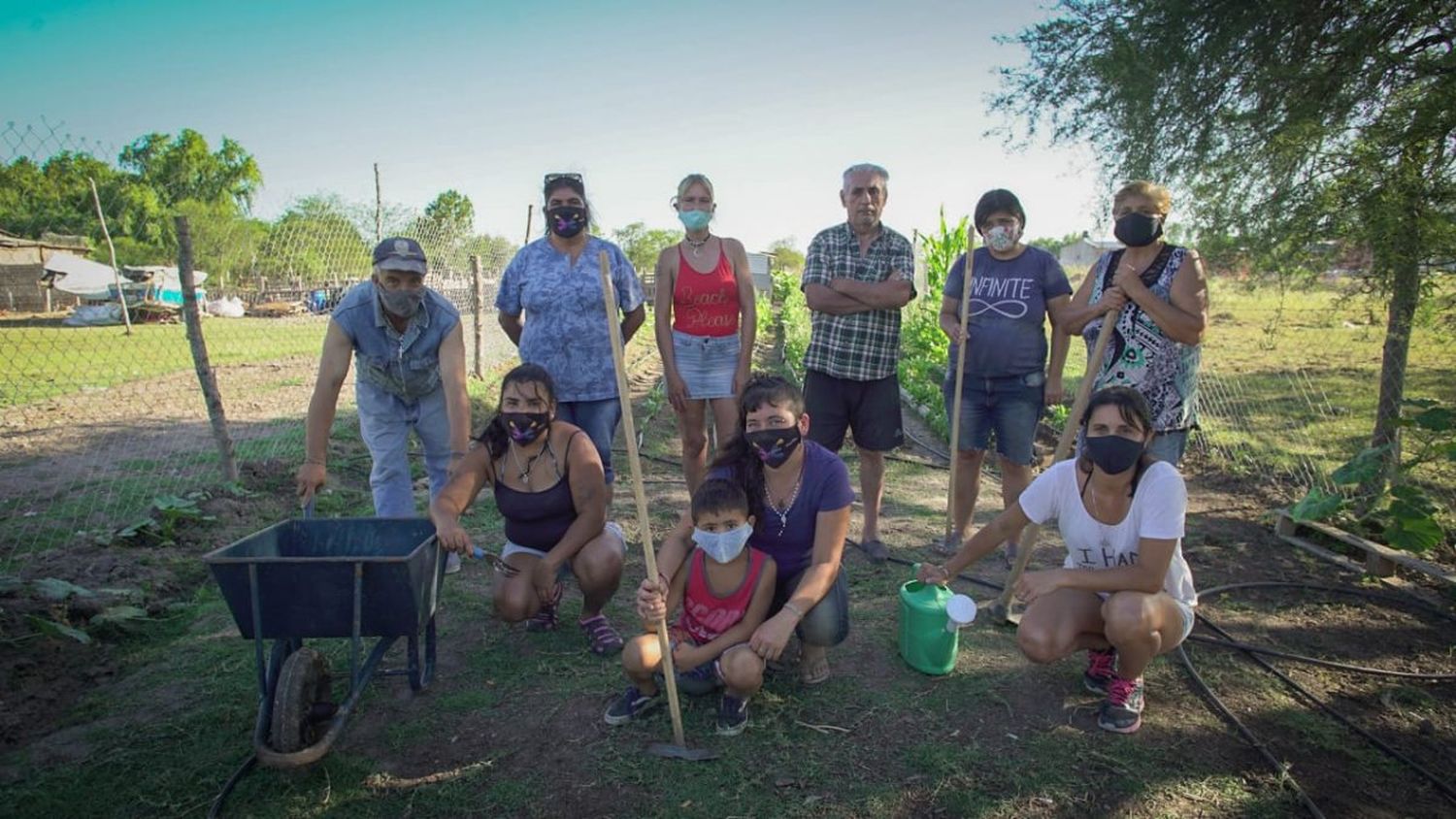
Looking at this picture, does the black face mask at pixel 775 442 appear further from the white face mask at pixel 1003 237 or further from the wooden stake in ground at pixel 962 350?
the white face mask at pixel 1003 237

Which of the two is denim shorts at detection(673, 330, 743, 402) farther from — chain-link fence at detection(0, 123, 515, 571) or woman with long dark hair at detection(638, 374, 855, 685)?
chain-link fence at detection(0, 123, 515, 571)

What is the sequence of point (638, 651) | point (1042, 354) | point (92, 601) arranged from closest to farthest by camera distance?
1. point (638, 651)
2. point (92, 601)
3. point (1042, 354)

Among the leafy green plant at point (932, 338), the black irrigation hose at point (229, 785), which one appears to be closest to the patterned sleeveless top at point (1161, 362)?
the black irrigation hose at point (229, 785)

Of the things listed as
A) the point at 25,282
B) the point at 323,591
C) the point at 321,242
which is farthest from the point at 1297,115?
the point at 25,282

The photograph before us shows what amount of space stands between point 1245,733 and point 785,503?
1.79 meters

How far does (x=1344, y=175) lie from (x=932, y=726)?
14.5ft

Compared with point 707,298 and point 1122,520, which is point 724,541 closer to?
point 1122,520

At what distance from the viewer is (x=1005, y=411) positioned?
4145 millimetres

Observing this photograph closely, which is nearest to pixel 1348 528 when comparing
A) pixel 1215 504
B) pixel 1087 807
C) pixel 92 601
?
pixel 1215 504

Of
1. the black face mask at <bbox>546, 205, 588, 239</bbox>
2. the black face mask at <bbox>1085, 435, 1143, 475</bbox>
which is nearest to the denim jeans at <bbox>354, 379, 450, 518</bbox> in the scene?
the black face mask at <bbox>546, 205, 588, 239</bbox>

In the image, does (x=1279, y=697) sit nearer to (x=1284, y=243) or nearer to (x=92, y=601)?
(x=1284, y=243)

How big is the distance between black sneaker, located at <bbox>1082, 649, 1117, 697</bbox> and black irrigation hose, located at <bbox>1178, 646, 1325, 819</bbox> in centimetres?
36

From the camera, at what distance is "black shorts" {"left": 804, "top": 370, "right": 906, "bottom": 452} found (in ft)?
14.0

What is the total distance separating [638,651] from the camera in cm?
271
